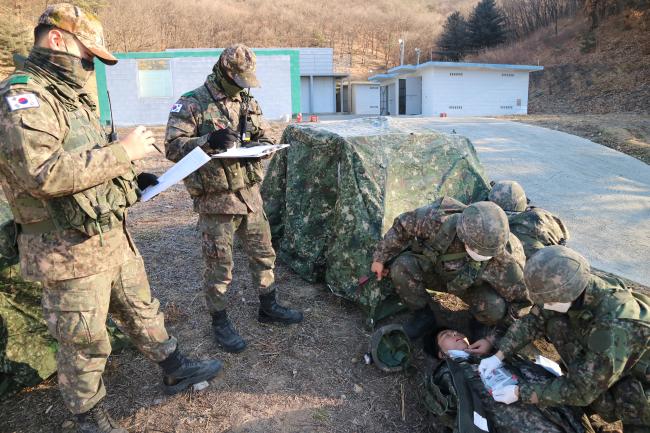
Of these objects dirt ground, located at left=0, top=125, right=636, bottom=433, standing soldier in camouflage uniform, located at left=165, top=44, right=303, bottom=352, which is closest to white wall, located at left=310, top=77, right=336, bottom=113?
dirt ground, located at left=0, top=125, right=636, bottom=433

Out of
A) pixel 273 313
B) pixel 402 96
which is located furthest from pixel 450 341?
pixel 402 96

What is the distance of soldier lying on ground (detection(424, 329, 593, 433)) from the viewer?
7.04 feet

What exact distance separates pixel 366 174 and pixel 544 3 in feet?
133

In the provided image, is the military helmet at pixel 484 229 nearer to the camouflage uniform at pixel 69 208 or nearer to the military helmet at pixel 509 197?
the military helmet at pixel 509 197

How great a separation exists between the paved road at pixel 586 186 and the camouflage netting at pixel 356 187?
5.95ft

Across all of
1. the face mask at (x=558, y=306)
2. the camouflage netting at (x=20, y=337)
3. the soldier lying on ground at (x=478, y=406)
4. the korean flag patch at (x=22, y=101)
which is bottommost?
the soldier lying on ground at (x=478, y=406)

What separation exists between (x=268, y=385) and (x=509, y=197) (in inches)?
94.8

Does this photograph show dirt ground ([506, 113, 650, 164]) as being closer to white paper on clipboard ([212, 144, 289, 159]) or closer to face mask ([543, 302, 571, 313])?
face mask ([543, 302, 571, 313])

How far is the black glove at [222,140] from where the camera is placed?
262cm

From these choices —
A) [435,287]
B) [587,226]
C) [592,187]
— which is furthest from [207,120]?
[592,187]

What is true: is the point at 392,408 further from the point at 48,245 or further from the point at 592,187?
the point at 592,187

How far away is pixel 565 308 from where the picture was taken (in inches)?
87.7

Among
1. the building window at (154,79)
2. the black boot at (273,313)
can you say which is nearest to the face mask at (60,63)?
the black boot at (273,313)

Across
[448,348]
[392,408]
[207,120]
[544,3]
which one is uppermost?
[544,3]
